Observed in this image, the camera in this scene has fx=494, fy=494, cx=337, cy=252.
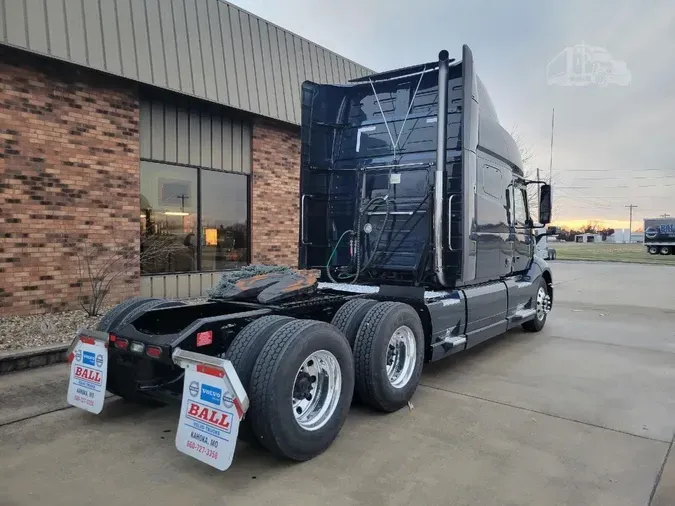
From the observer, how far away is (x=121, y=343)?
155 inches

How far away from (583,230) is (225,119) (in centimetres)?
13457

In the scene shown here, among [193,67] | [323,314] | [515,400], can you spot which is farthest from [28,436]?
[193,67]

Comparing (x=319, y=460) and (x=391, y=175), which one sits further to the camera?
(x=391, y=175)

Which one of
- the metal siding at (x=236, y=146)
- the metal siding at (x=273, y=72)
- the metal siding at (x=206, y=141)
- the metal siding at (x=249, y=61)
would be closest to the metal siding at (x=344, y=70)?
the metal siding at (x=273, y=72)

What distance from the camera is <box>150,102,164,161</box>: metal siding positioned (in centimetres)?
905

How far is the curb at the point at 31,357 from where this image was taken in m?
5.43

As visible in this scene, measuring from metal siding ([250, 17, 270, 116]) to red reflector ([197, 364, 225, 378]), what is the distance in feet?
25.6

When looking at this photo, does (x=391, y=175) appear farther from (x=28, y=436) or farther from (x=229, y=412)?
(x=28, y=436)

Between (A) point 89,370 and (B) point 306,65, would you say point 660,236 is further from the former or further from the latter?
(A) point 89,370

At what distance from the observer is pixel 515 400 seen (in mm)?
4977

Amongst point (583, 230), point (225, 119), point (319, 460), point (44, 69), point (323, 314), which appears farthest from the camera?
point (583, 230)

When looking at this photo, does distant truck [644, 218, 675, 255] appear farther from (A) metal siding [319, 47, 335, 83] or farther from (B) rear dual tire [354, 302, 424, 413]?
(B) rear dual tire [354, 302, 424, 413]

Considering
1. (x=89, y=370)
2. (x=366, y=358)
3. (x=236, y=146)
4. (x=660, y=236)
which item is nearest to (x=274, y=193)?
(x=236, y=146)

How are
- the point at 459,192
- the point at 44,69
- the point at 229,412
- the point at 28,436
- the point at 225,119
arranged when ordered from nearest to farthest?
the point at 229,412
the point at 28,436
the point at 459,192
the point at 44,69
the point at 225,119
